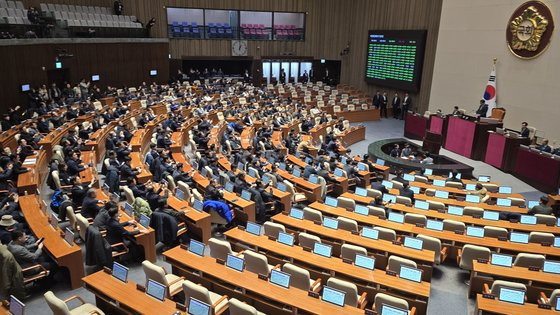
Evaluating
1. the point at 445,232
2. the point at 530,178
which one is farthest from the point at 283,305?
the point at 530,178

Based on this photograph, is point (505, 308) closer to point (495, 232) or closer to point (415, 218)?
point (495, 232)

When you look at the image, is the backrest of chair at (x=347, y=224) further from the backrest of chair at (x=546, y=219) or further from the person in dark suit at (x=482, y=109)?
the person in dark suit at (x=482, y=109)

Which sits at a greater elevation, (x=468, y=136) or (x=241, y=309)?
(x=241, y=309)

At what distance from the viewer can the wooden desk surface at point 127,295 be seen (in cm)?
536

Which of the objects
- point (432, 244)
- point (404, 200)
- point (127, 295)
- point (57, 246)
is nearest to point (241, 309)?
point (127, 295)

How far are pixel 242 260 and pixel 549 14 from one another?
15207 millimetres

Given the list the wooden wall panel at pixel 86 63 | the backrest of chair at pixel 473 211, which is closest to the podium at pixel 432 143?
the backrest of chair at pixel 473 211

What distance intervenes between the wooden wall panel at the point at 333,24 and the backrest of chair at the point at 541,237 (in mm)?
15822

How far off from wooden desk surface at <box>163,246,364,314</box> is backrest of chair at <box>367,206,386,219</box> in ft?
12.2

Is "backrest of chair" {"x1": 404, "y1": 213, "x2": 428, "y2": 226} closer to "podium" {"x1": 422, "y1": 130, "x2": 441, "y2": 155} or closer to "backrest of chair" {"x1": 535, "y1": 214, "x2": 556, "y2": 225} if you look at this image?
"backrest of chair" {"x1": 535, "y1": 214, "x2": 556, "y2": 225}

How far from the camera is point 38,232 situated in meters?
7.43

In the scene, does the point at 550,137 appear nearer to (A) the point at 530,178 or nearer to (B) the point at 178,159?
(A) the point at 530,178

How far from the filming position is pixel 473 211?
942cm

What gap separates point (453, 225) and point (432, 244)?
3.45 feet
